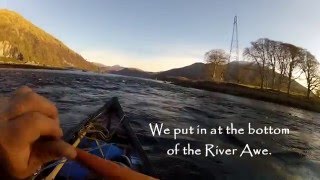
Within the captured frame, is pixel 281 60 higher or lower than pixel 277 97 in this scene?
higher

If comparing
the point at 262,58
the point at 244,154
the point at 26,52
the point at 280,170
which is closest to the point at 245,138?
the point at 244,154

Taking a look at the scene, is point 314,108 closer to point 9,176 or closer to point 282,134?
point 282,134

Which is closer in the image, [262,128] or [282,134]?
[282,134]

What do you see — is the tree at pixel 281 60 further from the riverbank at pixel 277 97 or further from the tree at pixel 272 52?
the riverbank at pixel 277 97

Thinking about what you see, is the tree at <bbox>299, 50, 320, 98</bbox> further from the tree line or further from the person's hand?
the person's hand

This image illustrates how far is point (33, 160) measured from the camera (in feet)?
2.46

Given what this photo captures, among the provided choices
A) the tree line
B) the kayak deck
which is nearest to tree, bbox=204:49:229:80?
the tree line

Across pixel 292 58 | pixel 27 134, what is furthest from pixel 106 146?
pixel 292 58

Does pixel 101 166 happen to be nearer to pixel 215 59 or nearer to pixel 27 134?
pixel 27 134

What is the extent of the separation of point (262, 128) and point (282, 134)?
1238mm

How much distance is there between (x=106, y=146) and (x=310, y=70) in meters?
33.5

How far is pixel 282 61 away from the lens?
3819cm

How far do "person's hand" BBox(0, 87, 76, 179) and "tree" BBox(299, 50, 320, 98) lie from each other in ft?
113

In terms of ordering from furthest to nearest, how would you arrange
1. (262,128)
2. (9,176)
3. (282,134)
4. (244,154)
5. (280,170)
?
(262,128) < (282,134) < (244,154) < (280,170) < (9,176)
